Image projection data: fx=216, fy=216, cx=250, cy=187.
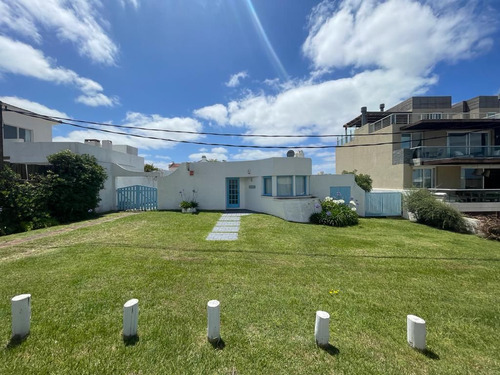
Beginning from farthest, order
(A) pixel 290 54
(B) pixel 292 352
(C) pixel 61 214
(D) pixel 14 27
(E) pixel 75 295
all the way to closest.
Answer: (A) pixel 290 54 < (C) pixel 61 214 < (D) pixel 14 27 < (E) pixel 75 295 < (B) pixel 292 352

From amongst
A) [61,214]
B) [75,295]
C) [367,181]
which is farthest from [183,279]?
[367,181]

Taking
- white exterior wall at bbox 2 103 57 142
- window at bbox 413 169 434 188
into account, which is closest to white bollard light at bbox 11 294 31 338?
white exterior wall at bbox 2 103 57 142

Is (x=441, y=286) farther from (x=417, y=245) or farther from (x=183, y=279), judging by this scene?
(x=183, y=279)

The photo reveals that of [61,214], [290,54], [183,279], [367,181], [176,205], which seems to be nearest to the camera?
[183,279]

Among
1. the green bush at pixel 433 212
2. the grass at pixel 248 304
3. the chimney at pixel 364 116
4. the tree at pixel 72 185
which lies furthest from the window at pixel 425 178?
the tree at pixel 72 185

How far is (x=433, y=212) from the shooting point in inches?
462

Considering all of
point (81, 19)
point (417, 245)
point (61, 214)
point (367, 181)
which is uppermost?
point (81, 19)

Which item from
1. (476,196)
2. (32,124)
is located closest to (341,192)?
(476,196)

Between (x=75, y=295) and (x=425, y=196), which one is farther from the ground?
(x=425, y=196)

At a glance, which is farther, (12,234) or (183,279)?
(12,234)

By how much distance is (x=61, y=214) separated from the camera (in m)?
10.6

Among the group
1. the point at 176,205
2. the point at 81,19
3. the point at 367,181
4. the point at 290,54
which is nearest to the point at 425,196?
the point at 367,181

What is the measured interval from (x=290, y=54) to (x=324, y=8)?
285 cm

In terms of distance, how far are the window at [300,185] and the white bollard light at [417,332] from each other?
10.5 meters
